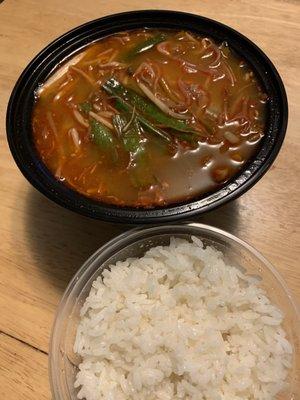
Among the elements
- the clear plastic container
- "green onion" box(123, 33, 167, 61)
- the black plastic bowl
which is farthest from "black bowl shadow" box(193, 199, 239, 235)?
"green onion" box(123, 33, 167, 61)

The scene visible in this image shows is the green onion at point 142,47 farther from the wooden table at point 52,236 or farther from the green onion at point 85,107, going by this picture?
the wooden table at point 52,236

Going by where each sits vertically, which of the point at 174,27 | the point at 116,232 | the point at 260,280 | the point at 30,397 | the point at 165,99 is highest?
the point at 174,27

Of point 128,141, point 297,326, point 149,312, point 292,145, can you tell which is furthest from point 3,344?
point 292,145

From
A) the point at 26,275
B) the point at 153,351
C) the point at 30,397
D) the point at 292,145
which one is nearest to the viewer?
the point at 153,351

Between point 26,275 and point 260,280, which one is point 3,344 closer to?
point 26,275

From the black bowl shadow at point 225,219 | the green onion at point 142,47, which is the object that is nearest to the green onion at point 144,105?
the green onion at point 142,47

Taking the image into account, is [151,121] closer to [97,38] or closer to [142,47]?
[142,47]

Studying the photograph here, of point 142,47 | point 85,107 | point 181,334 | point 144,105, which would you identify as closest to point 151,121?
point 144,105
